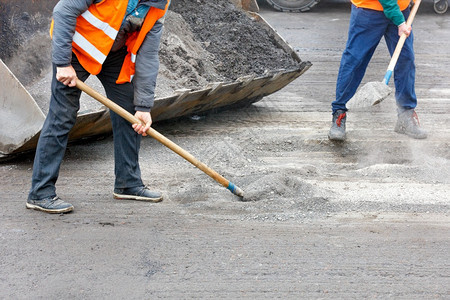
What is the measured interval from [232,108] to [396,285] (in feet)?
11.6

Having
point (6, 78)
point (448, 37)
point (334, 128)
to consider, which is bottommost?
point (448, 37)

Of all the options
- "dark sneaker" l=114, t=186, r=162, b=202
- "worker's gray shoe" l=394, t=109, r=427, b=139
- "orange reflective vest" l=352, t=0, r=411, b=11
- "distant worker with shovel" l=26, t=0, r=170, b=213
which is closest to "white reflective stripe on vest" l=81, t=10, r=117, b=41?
"distant worker with shovel" l=26, t=0, r=170, b=213

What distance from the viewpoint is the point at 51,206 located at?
400 centimetres

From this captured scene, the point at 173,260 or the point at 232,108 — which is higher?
the point at 173,260

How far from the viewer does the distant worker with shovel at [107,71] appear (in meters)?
3.62

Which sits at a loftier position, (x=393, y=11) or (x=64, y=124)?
(x=393, y=11)

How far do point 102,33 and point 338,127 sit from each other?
108 inches

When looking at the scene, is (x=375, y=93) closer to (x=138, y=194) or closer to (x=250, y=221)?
(x=250, y=221)

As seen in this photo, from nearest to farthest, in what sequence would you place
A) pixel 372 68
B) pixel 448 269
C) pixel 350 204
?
pixel 448 269, pixel 350 204, pixel 372 68

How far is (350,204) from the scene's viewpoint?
4.23 meters

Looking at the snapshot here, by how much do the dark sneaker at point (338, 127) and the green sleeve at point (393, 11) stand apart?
3.14 feet

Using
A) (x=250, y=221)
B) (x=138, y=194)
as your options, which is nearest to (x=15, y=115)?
(x=138, y=194)

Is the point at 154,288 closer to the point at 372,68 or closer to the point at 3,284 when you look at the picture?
the point at 3,284

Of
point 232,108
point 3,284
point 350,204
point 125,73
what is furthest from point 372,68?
point 3,284
